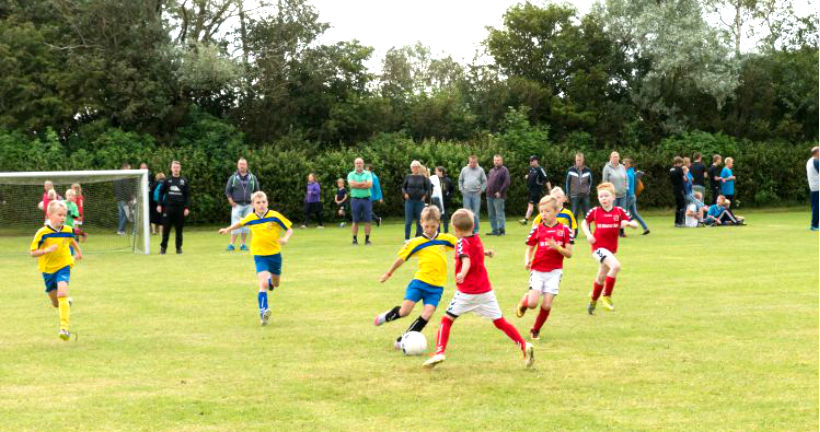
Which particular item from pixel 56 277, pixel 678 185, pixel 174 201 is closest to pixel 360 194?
pixel 174 201

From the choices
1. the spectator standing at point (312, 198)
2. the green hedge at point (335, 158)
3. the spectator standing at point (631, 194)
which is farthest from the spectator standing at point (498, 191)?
the green hedge at point (335, 158)

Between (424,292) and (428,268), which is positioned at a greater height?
(428,268)

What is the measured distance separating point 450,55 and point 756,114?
3988 centimetres

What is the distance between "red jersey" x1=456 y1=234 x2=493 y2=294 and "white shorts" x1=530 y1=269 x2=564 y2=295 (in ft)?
4.58

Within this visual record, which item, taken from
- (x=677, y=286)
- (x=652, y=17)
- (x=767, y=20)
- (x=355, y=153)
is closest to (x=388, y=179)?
(x=355, y=153)

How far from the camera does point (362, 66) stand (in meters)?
47.4

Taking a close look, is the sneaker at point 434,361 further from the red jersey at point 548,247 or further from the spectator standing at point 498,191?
→ the spectator standing at point 498,191

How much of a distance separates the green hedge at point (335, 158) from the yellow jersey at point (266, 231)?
71.0 ft

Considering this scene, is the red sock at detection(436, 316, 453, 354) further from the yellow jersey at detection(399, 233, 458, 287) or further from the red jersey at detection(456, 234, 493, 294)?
the yellow jersey at detection(399, 233, 458, 287)

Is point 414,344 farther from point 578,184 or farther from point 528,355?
point 578,184

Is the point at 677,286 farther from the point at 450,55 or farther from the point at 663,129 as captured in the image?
the point at 450,55

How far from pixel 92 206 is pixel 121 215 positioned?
4.40 feet

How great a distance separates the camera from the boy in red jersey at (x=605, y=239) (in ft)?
38.1

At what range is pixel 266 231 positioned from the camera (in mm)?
12172
